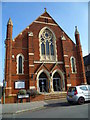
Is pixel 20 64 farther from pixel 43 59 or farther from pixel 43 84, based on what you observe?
pixel 43 84

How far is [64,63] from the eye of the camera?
20.9m

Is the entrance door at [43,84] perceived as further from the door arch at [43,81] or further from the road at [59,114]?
the road at [59,114]

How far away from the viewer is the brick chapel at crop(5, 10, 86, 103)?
1820 centimetres

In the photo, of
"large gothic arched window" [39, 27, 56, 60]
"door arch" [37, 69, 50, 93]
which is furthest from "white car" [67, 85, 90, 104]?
"large gothic arched window" [39, 27, 56, 60]

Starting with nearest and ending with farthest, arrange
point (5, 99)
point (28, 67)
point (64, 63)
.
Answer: point (5, 99), point (28, 67), point (64, 63)

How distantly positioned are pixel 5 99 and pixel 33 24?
1435 centimetres

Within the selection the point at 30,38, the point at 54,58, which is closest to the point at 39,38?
the point at 30,38

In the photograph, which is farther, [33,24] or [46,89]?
[33,24]

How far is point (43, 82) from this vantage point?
64.4 ft

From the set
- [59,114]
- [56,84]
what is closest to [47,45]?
[56,84]

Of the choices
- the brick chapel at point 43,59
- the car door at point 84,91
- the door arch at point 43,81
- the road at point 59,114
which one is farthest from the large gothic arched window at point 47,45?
the road at point 59,114

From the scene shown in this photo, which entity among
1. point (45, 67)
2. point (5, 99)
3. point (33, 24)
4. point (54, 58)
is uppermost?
point (33, 24)

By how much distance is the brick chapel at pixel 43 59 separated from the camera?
1820 cm

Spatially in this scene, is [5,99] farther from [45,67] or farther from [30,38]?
[30,38]
